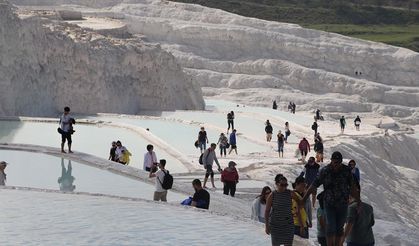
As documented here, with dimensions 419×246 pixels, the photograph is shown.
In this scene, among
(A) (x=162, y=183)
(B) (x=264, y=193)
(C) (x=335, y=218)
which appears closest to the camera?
(C) (x=335, y=218)

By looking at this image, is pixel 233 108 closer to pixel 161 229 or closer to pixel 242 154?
pixel 242 154

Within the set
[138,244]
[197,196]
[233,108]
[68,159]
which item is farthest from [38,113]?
[138,244]

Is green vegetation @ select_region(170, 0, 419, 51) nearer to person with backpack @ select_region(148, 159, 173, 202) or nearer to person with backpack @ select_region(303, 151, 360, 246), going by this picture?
person with backpack @ select_region(148, 159, 173, 202)

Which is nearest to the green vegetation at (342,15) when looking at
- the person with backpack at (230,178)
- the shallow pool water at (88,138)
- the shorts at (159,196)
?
the shallow pool water at (88,138)

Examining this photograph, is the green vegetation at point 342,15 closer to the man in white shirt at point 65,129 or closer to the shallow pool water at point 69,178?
the man in white shirt at point 65,129

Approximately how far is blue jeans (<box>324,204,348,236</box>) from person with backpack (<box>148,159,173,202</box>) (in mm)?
4721

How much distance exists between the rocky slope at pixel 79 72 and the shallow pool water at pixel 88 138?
16.3ft

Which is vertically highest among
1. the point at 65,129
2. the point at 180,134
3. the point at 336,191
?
the point at 180,134

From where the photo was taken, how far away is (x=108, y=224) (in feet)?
44.4

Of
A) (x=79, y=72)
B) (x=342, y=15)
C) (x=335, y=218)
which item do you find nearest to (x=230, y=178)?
(x=335, y=218)

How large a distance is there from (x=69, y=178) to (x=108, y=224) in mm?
3965

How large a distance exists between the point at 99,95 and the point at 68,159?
843 inches

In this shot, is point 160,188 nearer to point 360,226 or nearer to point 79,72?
point 360,226

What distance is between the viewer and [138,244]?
1247 cm
